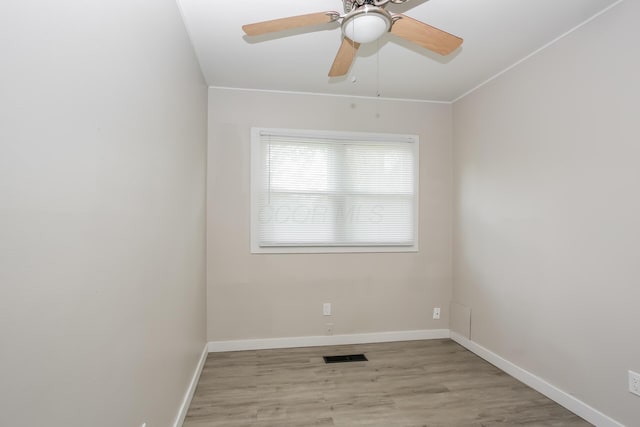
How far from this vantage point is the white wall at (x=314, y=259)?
334 centimetres

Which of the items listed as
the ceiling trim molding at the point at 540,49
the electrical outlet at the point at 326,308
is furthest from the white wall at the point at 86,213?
the ceiling trim molding at the point at 540,49

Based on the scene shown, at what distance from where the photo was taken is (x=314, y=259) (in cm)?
349

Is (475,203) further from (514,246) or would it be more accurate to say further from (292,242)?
(292,242)

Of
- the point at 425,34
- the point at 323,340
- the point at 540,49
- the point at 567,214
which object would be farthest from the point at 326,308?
the point at 540,49

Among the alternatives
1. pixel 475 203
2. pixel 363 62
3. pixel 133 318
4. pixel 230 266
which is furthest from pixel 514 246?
pixel 133 318

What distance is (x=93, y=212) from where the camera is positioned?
1.00 m

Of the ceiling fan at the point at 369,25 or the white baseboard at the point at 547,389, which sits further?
the white baseboard at the point at 547,389

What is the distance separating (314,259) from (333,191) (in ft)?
2.50

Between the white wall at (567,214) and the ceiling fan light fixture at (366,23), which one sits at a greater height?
the ceiling fan light fixture at (366,23)

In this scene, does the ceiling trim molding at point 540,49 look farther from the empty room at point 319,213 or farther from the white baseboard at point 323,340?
A: the white baseboard at point 323,340

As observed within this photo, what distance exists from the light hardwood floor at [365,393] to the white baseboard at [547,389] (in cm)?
5

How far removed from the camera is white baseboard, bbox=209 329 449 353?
3.33 m

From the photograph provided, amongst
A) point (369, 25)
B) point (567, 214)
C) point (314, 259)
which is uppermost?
A: point (369, 25)

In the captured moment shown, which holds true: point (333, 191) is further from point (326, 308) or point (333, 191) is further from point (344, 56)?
point (344, 56)
